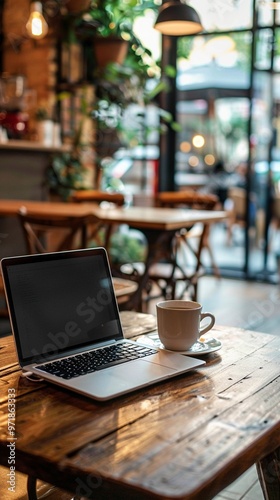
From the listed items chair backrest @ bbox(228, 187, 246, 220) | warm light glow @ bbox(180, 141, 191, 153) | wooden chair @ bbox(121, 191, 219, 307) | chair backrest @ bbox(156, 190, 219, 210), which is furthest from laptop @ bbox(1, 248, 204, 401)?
warm light glow @ bbox(180, 141, 191, 153)

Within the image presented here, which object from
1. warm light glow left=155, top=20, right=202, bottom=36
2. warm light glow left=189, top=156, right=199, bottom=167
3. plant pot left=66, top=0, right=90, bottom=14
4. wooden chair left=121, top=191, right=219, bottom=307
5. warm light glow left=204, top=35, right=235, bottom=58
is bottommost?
wooden chair left=121, top=191, right=219, bottom=307

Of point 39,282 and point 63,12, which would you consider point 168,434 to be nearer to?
point 39,282

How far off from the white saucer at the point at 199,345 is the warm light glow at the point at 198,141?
6302mm

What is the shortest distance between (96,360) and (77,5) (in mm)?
4648

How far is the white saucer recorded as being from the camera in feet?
4.47

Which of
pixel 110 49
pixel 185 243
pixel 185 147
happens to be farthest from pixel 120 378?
pixel 185 147

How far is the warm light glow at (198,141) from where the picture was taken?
7626 millimetres

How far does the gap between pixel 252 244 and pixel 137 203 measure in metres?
1.43

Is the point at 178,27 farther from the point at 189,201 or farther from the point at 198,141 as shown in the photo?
the point at 198,141

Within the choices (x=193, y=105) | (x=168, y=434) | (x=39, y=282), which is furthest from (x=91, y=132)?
(x=168, y=434)

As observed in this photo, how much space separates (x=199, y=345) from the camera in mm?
1424

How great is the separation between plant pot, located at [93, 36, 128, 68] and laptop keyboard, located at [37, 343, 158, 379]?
15.5 ft

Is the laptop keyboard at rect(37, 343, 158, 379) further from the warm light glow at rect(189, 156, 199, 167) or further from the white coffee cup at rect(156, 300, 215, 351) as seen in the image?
the warm light glow at rect(189, 156, 199, 167)

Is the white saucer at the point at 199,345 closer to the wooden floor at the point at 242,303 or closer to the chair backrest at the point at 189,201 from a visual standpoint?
the wooden floor at the point at 242,303
